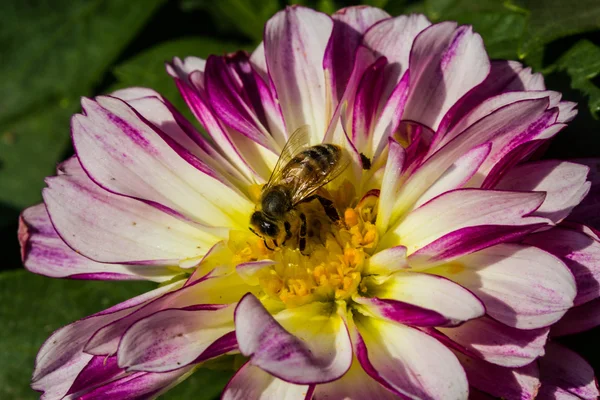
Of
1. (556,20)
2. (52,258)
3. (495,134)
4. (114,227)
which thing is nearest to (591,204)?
(495,134)

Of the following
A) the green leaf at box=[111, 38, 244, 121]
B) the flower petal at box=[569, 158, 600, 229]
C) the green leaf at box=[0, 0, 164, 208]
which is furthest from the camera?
the green leaf at box=[0, 0, 164, 208]

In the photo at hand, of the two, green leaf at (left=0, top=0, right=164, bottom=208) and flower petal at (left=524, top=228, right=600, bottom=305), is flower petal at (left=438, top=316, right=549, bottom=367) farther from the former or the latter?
green leaf at (left=0, top=0, right=164, bottom=208)

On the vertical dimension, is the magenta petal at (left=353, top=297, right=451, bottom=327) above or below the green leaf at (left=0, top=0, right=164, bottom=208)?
below

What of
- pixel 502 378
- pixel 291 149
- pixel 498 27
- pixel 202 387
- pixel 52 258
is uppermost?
pixel 52 258

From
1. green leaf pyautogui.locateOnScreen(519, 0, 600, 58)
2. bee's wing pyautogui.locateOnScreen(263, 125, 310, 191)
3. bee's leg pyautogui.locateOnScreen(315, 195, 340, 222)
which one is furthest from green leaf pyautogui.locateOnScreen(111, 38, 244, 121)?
green leaf pyautogui.locateOnScreen(519, 0, 600, 58)

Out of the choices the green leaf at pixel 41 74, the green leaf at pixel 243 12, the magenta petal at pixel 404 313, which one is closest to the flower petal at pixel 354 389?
the magenta petal at pixel 404 313

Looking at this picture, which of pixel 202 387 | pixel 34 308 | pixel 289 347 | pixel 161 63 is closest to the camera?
pixel 289 347

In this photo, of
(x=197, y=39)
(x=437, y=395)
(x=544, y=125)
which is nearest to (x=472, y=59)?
(x=544, y=125)

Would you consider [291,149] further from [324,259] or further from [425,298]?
[425,298]
